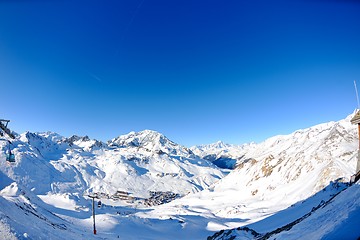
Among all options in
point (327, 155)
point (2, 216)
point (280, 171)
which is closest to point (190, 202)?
point (280, 171)

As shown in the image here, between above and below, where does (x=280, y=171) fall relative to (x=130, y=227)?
above

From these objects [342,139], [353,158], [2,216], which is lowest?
[2,216]

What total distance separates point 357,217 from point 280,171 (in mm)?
128946

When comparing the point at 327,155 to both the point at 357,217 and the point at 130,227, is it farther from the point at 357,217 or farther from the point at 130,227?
the point at 357,217

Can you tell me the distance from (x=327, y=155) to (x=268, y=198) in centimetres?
2920

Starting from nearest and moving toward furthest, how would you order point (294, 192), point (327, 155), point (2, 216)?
point (2, 216), point (294, 192), point (327, 155)

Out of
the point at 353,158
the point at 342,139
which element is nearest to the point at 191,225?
the point at 353,158

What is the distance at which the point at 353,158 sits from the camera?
84.4 m

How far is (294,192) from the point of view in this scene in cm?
9312

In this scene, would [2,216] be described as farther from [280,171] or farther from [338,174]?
[280,171]

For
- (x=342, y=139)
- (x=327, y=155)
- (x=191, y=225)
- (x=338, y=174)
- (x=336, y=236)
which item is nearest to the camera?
(x=336, y=236)

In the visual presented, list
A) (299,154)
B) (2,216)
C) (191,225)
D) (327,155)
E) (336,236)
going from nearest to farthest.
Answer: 1. (336,236)
2. (2,216)
3. (191,225)
4. (327,155)
5. (299,154)

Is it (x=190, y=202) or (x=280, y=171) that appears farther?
(x=190, y=202)

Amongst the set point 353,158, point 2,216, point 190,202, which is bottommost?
point 190,202
